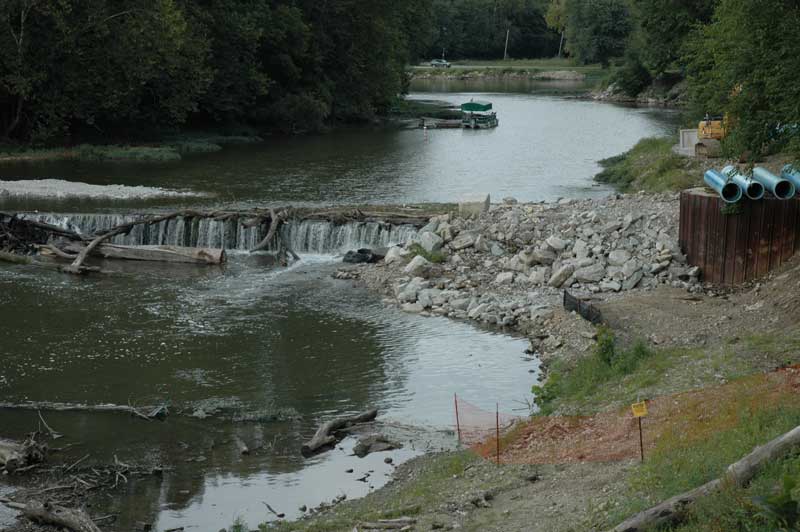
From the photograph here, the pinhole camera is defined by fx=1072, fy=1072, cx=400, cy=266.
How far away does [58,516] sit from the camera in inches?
534

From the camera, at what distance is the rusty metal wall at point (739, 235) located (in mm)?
22922

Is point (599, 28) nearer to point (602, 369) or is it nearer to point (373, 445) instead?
point (602, 369)

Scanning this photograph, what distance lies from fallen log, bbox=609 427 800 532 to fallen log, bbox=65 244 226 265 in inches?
856

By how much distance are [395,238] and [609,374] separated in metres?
14.6

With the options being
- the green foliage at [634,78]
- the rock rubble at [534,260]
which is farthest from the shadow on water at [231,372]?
the green foliage at [634,78]

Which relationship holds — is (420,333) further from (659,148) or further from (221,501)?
(659,148)

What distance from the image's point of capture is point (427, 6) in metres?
87.3

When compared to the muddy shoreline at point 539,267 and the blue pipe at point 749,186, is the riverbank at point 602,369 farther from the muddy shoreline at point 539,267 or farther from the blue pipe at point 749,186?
the blue pipe at point 749,186

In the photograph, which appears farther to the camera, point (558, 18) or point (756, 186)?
point (558, 18)

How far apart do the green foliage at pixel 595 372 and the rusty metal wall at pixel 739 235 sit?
613 centimetres

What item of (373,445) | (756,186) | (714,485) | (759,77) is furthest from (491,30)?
(714,485)

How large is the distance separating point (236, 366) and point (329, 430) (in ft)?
15.7

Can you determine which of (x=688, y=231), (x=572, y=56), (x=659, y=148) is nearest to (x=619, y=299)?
(x=688, y=231)

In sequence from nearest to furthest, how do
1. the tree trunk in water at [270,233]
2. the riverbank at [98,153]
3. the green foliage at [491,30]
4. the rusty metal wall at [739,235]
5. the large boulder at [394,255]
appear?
1. the rusty metal wall at [739,235]
2. the large boulder at [394,255]
3. the tree trunk in water at [270,233]
4. the riverbank at [98,153]
5. the green foliage at [491,30]
